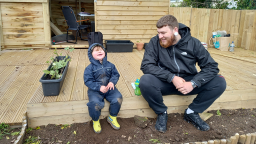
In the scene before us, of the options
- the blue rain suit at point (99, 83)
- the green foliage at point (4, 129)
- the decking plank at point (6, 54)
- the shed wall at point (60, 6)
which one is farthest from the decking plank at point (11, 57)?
the shed wall at point (60, 6)

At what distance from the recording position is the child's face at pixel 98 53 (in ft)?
7.05

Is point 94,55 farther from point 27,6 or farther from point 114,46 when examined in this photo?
point 27,6

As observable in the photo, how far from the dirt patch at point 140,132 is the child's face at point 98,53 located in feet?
2.24

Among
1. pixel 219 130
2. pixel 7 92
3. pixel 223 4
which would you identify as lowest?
pixel 219 130

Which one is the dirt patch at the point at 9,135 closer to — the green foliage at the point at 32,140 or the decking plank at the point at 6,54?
the green foliage at the point at 32,140

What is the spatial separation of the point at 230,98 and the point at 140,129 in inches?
48.7

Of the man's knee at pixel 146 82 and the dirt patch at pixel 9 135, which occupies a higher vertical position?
the man's knee at pixel 146 82

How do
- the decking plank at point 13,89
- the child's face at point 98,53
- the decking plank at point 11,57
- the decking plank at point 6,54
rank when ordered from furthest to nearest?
the decking plank at point 6,54
the decking plank at point 11,57
the decking plank at point 13,89
the child's face at point 98,53

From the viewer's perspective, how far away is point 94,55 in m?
2.15

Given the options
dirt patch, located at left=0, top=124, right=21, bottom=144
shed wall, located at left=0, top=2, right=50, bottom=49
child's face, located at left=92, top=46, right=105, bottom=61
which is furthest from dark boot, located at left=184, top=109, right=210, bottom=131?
shed wall, located at left=0, top=2, right=50, bottom=49

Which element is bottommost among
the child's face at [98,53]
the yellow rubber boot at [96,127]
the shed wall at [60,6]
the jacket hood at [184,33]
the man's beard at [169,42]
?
the yellow rubber boot at [96,127]

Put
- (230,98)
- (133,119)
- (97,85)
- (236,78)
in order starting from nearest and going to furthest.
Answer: (97,85) < (133,119) < (230,98) < (236,78)

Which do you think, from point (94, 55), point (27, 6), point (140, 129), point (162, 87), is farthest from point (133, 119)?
point (27, 6)

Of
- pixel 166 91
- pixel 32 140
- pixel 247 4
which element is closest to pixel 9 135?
pixel 32 140
